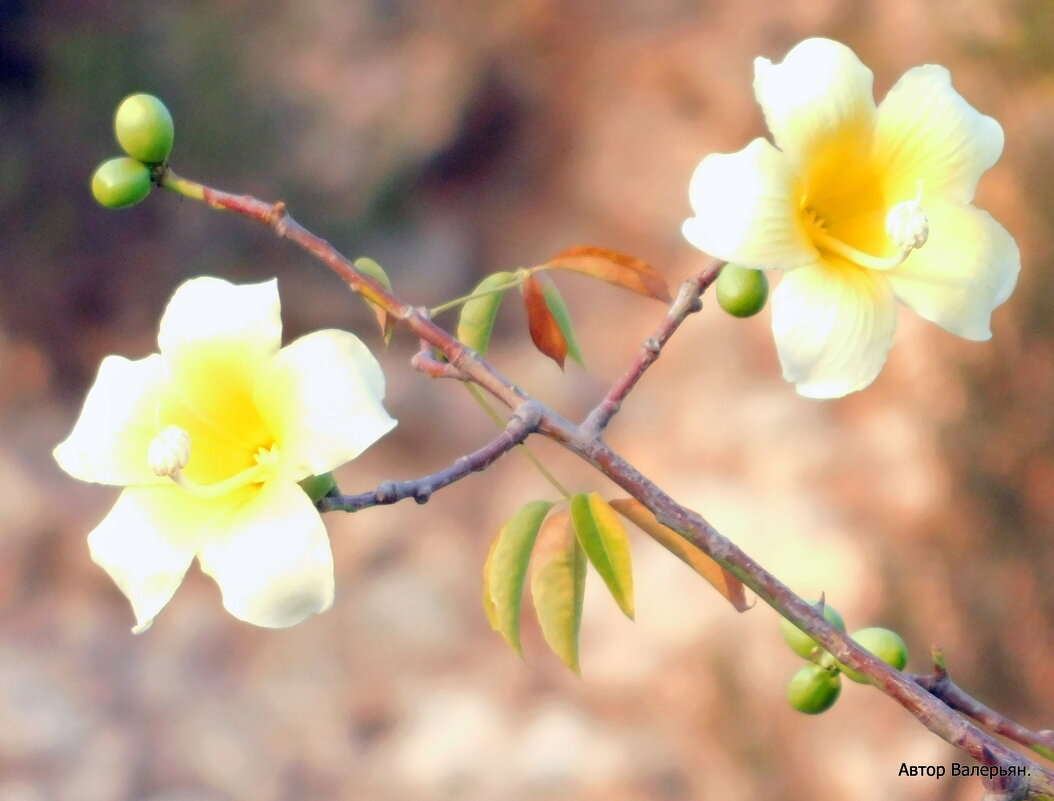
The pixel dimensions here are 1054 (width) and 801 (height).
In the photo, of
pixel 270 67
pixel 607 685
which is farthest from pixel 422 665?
pixel 270 67

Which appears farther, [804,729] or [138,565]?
[804,729]

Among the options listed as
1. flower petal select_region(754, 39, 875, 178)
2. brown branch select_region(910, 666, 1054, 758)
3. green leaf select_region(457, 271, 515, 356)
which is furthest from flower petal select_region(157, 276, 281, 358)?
brown branch select_region(910, 666, 1054, 758)

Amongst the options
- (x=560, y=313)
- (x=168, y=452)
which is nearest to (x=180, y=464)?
(x=168, y=452)

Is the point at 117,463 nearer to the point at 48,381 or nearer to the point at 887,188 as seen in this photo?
the point at 887,188

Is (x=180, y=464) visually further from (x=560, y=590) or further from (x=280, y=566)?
(x=560, y=590)

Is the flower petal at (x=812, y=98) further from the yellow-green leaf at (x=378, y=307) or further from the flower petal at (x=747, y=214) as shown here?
the yellow-green leaf at (x=378, y=307)

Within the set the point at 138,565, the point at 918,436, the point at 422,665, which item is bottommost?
the point at 422,665

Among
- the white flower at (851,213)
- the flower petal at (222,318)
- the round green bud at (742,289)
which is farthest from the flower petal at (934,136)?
the flower petal at (222,318)
